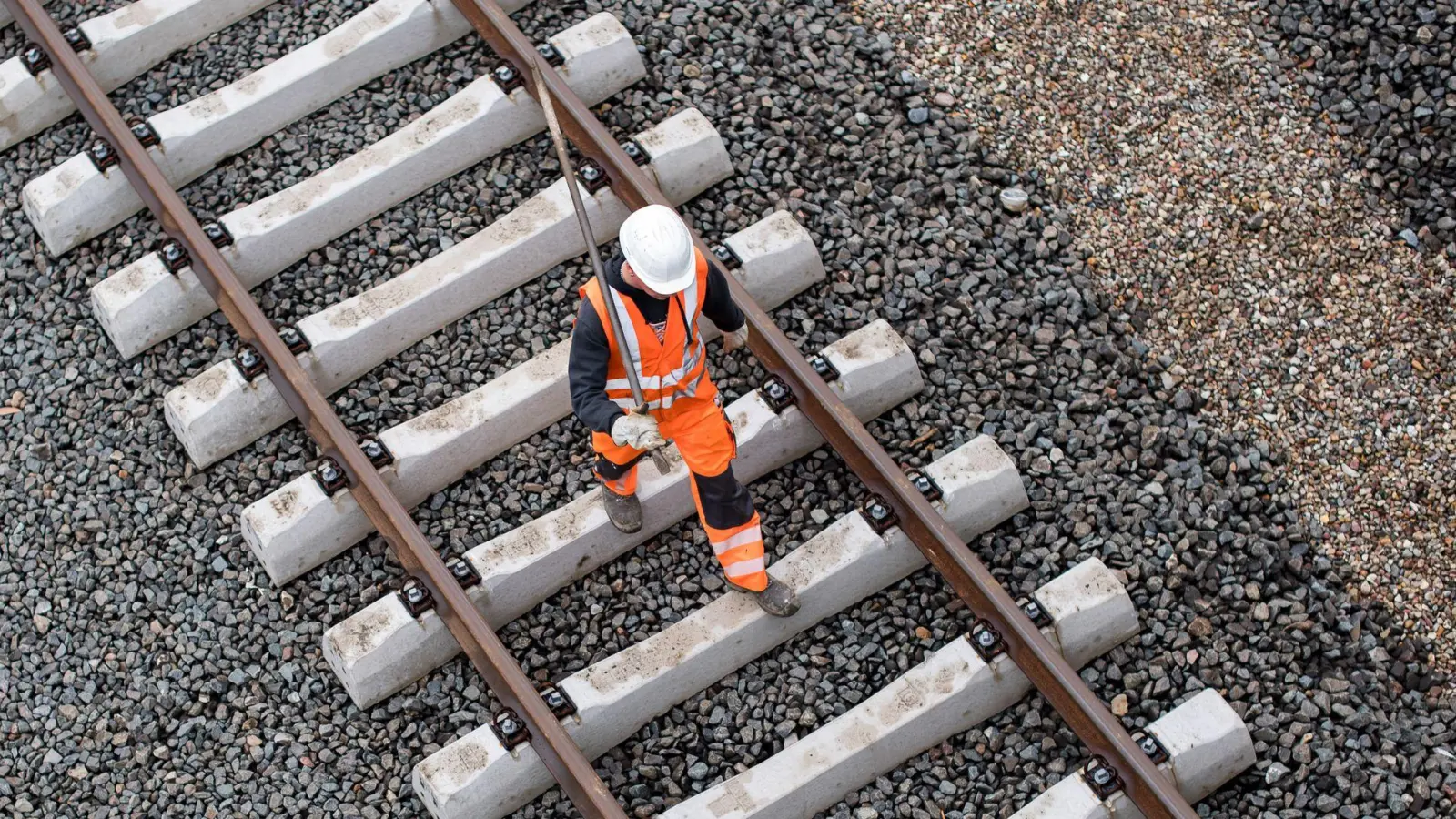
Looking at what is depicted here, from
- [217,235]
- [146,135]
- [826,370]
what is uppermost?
[146,135]

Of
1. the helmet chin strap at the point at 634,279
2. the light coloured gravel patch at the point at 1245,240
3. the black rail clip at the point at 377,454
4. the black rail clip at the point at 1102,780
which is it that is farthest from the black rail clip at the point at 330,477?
the light coloured gravel patch at the point at 1245,240

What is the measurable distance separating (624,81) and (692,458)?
235 cm

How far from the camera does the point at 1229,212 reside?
7637 mm

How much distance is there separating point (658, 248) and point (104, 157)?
3.12m

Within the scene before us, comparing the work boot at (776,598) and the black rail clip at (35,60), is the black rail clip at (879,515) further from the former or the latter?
the black rail clip at (35,60)

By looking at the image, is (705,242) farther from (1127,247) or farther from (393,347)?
(1127,247)

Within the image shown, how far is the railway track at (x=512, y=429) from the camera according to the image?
6.24m

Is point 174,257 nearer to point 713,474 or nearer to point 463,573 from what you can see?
point 463,573

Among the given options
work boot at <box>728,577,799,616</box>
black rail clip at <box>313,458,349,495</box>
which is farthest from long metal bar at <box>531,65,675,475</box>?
black rail clip at <box>313,458,349,495</box>

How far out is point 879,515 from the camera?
6.64 metres

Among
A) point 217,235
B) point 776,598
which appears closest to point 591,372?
point 776,598

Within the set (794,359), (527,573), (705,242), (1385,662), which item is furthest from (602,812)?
(1385,662)

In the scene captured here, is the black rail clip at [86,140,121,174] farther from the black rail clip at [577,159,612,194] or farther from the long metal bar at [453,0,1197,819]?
the black rail clip at [577,159,612,194]

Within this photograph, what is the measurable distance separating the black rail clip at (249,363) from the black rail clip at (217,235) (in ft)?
1.83
